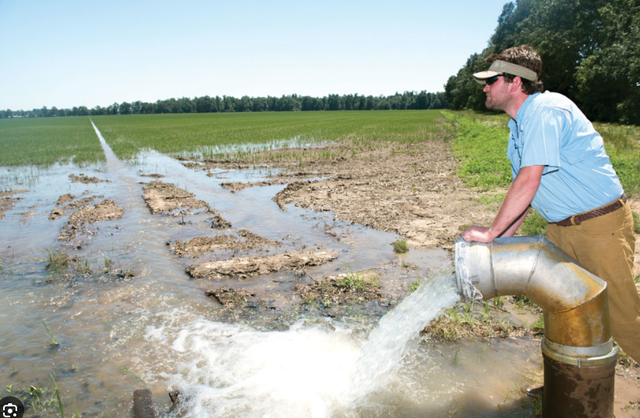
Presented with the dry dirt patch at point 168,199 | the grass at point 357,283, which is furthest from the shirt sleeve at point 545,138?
the dry dirt patch at point 168,199

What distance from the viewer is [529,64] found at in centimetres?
240

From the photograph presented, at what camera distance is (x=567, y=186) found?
2385 millimetres

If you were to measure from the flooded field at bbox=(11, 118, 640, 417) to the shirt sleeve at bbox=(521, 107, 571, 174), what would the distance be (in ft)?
3.07

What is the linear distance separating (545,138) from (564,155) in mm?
239

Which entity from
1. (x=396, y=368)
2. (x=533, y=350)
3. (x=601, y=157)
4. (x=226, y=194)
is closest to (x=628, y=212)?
(x=601, y=157)

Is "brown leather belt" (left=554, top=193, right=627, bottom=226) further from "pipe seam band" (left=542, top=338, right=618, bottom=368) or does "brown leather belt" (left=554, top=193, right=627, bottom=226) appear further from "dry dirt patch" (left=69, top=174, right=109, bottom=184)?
"dry dirt patch" (left=69, top=174, right=109, bottom=184)

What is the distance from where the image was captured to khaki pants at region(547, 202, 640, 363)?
7.74 feet

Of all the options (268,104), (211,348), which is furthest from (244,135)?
(268,104)

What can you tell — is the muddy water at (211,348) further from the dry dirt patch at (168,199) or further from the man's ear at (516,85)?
the dry dirt patch at (168,199)

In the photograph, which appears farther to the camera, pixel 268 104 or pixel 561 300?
pixel 268 104

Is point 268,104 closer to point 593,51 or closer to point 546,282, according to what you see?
point 593,51

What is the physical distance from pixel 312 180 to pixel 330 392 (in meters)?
9.14

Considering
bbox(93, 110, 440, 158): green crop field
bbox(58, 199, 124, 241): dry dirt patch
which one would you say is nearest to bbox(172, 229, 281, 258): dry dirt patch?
bbox(58, 199, 124, 241): dry dirt patch

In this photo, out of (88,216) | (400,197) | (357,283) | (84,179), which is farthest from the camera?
(84,179)
